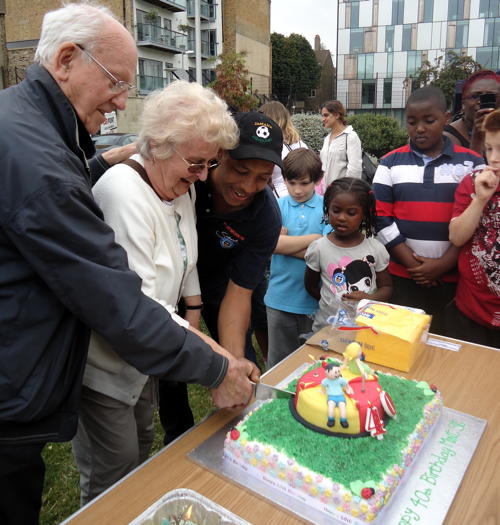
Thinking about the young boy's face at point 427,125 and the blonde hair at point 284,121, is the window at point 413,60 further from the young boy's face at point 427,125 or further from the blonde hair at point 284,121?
the young boy's face at point 427,125

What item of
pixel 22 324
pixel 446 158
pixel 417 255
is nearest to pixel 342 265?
pixel 417 255

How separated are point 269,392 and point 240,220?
2.22 ft

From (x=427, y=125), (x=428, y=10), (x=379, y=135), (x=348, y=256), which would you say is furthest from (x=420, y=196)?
(x=428, y=10)

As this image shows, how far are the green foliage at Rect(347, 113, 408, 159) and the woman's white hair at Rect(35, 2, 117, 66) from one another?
12440 mm

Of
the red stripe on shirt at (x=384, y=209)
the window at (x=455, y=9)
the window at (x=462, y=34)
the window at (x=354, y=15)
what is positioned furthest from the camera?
the window at (x=354, y=15)

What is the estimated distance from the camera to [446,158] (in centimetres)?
243

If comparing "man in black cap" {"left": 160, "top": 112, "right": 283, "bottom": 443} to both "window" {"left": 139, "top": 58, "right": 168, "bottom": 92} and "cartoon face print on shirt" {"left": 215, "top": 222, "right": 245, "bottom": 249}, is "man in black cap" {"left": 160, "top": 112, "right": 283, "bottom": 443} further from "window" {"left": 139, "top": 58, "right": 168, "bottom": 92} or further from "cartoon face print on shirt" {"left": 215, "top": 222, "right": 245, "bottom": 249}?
"window" {"left": 139, "top": 58, "right": 168, "bottom": 92}

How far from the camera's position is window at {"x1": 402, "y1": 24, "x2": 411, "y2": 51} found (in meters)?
32.7

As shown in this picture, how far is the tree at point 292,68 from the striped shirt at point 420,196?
133ft

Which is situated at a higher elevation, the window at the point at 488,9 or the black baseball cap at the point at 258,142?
the window at the point at 488,9

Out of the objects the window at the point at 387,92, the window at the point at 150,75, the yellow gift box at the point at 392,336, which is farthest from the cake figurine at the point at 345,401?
the window at the point at 387,92

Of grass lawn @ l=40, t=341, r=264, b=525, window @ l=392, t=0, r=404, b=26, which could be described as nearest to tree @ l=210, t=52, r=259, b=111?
grass lawn @ l=40, t=341, r=264, b=525

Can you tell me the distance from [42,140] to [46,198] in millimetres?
152

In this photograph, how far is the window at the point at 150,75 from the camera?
24.2 meters
